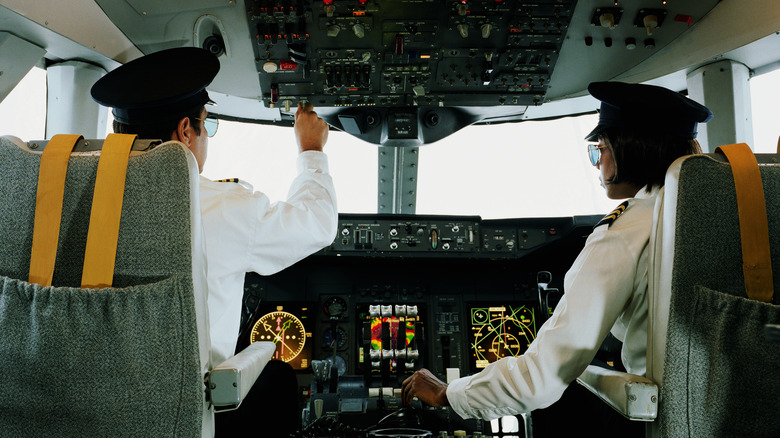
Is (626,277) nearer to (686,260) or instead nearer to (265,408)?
(686,260)

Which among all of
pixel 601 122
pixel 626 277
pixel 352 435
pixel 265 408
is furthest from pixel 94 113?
pixel 626 277

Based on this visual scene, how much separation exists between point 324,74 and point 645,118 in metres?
1.57

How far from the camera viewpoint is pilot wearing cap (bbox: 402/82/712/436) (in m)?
1.32

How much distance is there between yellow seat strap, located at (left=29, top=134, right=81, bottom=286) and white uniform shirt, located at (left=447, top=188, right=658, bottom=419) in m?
0.97

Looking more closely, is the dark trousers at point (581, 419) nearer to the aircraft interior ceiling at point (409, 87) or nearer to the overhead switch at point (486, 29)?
the aircraft interior ceiling at point (409, 87)

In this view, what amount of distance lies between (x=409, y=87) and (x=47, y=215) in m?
2.04

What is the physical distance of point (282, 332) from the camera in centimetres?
286

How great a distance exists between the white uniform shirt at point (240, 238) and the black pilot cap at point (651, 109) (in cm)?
86

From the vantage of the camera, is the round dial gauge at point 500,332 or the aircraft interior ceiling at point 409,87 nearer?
the aircraft interior ceiling at point 409,87

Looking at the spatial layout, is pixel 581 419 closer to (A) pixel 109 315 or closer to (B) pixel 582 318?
(B) pixel 582 318

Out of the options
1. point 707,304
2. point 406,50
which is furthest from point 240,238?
point 406,50

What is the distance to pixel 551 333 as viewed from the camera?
1.32 m

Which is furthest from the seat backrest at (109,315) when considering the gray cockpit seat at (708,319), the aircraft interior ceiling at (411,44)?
the aircraft interior ceiling at (411,44)

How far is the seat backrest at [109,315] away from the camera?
3.23 feet
